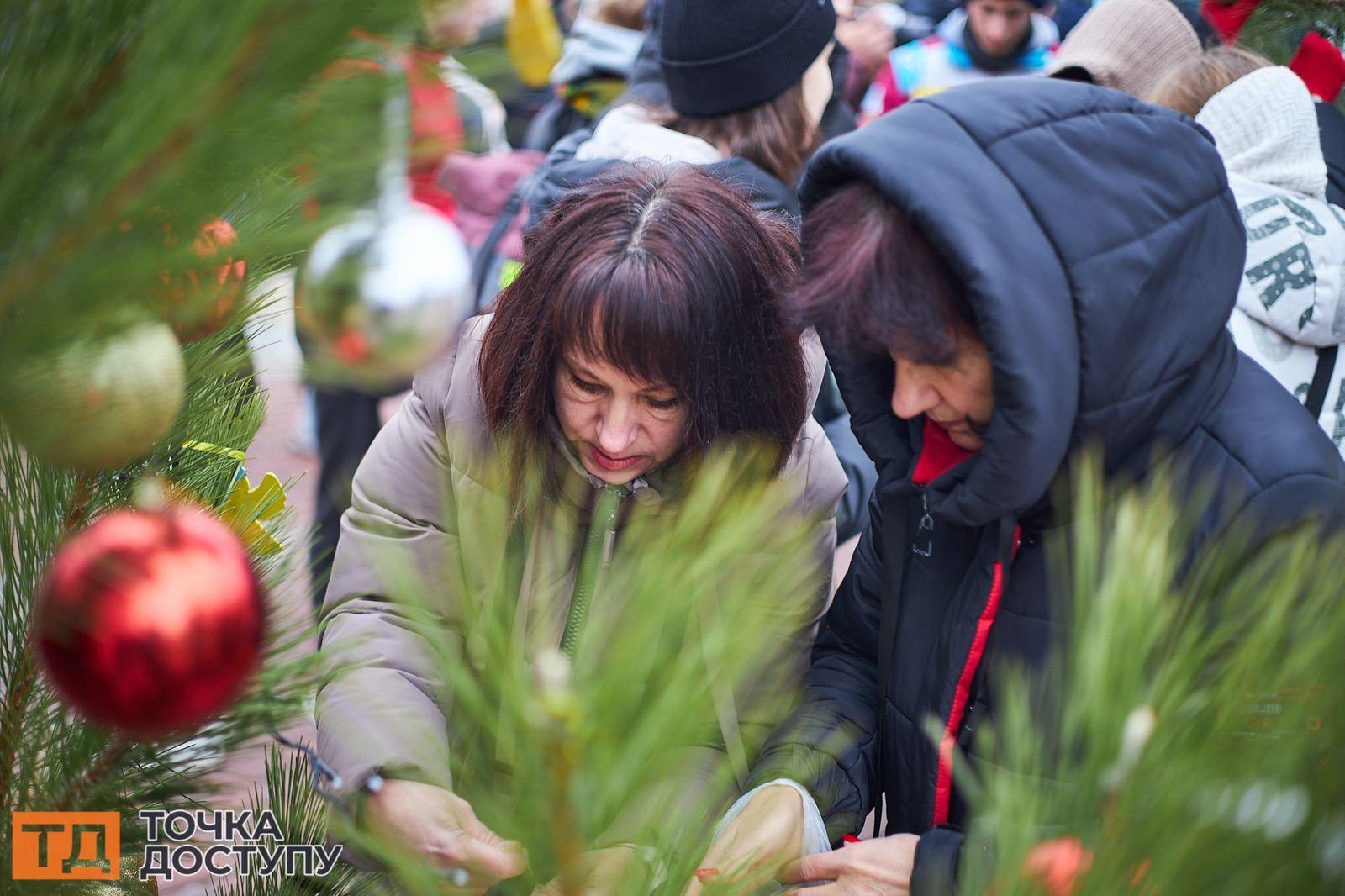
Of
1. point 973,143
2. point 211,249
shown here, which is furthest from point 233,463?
point 973,143

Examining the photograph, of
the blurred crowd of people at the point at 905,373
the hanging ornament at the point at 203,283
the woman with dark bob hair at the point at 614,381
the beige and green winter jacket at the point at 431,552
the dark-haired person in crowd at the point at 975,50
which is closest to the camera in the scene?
the hanging ornament at the point at 203,283

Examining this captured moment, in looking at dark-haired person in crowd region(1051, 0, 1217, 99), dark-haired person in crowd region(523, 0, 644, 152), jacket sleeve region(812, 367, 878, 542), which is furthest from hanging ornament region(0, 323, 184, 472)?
dark-haired person in crowd region(1051, 0, 1217, 99)

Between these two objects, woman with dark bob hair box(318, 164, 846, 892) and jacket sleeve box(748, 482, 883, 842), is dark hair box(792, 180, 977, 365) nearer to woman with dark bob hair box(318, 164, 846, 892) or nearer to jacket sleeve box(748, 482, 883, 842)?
woman with dark bob hair box(318, 164, 846, 892)

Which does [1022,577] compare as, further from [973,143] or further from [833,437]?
[833,437]

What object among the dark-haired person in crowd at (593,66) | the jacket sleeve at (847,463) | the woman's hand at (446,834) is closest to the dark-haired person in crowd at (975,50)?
the dark-haired person in crowd at (593,66)

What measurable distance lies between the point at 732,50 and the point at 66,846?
6.76 ft

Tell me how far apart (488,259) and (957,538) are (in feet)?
4.97

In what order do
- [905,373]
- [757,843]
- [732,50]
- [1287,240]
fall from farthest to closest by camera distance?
[732,50] → [1287,240] → [905,373] → [757,843]

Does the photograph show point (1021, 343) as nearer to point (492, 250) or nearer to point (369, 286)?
point (369, 286)

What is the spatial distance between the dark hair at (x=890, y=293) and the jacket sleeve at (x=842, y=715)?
1.46 ft

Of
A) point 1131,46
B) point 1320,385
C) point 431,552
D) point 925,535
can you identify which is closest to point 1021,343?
point 925,535

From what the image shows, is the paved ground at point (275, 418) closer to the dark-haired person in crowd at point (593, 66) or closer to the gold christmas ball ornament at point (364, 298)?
the gold christmas ball ornament at point (364, 298)

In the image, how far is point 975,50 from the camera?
14.3 ft

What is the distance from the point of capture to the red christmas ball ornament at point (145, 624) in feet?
1.61
